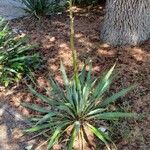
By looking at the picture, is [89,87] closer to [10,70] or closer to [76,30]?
A: [10,70]

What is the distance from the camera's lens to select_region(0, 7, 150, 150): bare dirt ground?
4715 millimetres

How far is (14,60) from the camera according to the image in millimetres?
5961

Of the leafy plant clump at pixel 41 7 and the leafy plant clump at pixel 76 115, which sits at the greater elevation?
the leafy plant clump at pixel 41 7

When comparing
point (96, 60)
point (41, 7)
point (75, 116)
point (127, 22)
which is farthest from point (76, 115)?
point (41, 7)

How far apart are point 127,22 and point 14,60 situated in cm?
198

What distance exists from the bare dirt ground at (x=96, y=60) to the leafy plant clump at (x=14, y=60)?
16cm

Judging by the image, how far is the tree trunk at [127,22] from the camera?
20.5 ft

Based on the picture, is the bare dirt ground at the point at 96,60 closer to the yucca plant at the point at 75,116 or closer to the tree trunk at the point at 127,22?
the tree trunk at the point at 127,22

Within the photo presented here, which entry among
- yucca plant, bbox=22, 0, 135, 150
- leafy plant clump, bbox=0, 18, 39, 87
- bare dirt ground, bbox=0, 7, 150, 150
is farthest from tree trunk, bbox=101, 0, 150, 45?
yucca plant, bbox=22, 0, 135, 150

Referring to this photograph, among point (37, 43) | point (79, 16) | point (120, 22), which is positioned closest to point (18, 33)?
point (37, 43)

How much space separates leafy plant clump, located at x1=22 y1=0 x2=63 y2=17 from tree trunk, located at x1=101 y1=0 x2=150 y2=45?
1.81 m

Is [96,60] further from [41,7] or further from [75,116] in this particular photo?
[41,7]

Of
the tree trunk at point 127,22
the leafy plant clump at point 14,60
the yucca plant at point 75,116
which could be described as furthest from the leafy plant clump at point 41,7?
the yucca plant at point 75,116

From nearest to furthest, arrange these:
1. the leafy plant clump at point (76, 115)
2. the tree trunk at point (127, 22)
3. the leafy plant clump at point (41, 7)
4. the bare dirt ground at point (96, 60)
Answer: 1. the leafy plant clump at point (76, 115)
2. the bare dirt ground at point (96, 60)
3. the tree trunk at point (127, 22)
4. the leafy plant clump at point (41, 7)
